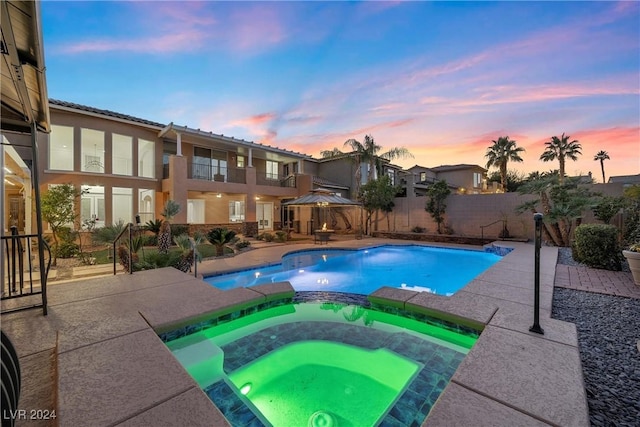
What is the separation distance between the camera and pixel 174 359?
272 cm

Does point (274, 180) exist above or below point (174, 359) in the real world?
above

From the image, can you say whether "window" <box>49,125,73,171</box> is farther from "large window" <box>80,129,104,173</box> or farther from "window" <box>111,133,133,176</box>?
"window" <box>111,133,133,176</box>

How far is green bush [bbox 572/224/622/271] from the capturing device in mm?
7008

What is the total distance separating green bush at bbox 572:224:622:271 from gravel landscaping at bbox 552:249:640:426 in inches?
116

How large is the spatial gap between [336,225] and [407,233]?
6.44 metres

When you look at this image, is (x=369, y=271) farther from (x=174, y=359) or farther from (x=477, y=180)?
(x=477, y=180)

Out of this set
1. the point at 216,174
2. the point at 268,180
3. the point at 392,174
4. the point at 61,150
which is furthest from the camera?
the point at 392,174

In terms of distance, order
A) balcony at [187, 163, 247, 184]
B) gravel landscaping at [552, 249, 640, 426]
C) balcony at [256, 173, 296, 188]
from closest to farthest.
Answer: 1. gravel landscaping at [552, 249, 640, 426]
2. balcony at [187, 163, 247, 184]
3. balcony at [256, 173, 296, 188]

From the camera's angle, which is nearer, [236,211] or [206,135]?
[206,135]

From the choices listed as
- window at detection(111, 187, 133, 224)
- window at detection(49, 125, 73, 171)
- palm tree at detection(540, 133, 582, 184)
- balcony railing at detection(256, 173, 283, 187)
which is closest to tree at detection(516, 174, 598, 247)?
palm tree at detection(540, 133, 582, 184)

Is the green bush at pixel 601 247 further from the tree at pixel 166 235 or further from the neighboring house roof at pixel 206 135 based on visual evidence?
the neighboring house roof at pixel 206 135

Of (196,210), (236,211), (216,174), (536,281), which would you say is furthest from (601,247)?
(196,210)

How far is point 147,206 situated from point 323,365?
1611 cm

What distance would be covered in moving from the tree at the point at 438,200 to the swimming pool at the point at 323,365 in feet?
41.5
